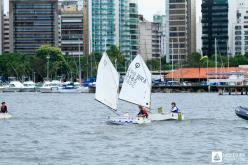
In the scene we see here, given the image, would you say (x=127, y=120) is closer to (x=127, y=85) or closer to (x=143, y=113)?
(x=143, y=113)

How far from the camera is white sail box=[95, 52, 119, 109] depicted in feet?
265

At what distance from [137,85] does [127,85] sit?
88cm

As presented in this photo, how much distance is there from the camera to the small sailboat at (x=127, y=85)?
266ft

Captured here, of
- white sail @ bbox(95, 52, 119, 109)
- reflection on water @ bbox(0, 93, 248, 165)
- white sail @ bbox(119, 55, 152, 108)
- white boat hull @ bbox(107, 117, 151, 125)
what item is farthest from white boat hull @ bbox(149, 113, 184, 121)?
white boat hull @ bbox(107, 117, 151, 125)

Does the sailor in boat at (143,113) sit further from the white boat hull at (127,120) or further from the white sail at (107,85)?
the white sail at (107,85)

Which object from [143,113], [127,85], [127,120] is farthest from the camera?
[127,85]

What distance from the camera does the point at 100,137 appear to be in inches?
2719

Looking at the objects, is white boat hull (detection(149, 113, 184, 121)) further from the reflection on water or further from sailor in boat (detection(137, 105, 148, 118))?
sailor in boat (detection(137, 105, 148, 118))

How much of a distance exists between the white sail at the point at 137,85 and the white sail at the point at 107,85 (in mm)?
782

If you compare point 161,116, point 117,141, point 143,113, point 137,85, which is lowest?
point 117,141

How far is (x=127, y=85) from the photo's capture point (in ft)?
267

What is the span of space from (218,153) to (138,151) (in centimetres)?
519

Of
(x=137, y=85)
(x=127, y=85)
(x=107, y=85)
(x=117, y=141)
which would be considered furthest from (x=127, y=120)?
(x=117, y=141)

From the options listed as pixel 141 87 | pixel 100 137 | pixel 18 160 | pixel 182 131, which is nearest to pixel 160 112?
pixel 141 87
